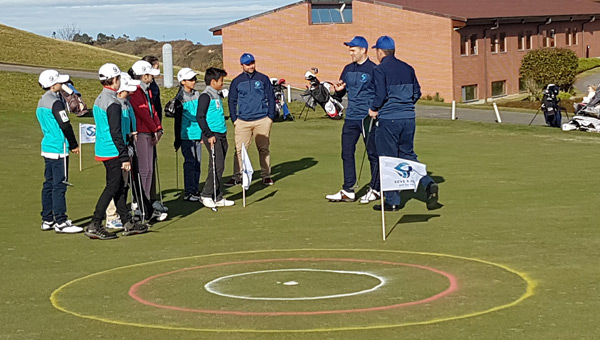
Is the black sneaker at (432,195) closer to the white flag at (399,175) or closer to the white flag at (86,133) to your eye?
the white flag at (399,175)

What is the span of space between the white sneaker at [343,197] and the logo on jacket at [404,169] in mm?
2936

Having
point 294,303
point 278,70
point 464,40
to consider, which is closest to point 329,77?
point 278,70

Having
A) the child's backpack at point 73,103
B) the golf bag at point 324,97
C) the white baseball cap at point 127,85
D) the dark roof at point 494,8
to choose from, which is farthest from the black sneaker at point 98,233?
the dark roof at point 494,8

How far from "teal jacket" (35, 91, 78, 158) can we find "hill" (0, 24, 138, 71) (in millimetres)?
44762

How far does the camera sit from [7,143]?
966 inches

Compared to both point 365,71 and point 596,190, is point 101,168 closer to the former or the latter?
point 365,71

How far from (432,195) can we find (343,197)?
6.75ft

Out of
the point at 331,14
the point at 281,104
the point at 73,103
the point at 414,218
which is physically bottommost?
the point at 414,218

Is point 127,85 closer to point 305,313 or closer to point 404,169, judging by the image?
point 404,169

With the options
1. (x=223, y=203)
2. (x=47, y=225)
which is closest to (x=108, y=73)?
(x=47, y=225)

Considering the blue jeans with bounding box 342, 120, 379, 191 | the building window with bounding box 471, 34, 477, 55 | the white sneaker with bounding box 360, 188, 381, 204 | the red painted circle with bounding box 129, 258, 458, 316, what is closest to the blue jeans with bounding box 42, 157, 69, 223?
the red painted circle with bounding box 129, 258, 458, 316

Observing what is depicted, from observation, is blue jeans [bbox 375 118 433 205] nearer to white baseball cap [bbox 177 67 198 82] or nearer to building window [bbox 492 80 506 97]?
white baseball cap [bbox 177 67 198 82]

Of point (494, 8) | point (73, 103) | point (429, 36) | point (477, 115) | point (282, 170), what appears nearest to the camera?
point (282, 170)

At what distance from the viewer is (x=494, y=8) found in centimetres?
6328
